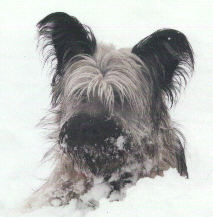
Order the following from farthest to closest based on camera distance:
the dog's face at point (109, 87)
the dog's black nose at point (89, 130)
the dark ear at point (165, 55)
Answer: the dark ear at point (165, 55), the dog's face at point (109, 87), the dog's black nose at point (89, 130)

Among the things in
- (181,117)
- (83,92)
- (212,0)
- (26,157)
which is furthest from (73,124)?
(212,0)

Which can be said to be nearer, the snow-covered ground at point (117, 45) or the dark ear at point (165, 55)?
the snow-covered ground at point (117, 45)

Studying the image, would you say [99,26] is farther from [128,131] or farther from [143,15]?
[128,131]

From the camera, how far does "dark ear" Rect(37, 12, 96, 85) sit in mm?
4957

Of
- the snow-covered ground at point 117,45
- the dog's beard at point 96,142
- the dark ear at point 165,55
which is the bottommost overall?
the snow-covered ground at point 117,45

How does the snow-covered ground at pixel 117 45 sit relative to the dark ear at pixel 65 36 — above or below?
below

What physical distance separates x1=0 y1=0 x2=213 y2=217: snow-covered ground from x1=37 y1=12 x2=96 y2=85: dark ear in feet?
4.20

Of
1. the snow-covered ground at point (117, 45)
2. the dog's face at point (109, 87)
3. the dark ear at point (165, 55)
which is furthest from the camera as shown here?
the dark ear at point (165, 55)

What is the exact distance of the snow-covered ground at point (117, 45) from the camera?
13.3 ft

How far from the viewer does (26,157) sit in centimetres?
704

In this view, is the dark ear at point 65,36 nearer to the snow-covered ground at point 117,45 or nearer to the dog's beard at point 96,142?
the dog's beard at point 96,142

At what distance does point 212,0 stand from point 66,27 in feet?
20.3

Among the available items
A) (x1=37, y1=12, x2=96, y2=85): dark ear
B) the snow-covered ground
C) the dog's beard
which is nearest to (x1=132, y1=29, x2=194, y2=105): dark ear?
(x1=37, y1=12, x2=96, y2=85): dark ear

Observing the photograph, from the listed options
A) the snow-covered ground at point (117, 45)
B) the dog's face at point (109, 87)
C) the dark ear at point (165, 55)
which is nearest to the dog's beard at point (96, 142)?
the dog's face at point (109, 87)
